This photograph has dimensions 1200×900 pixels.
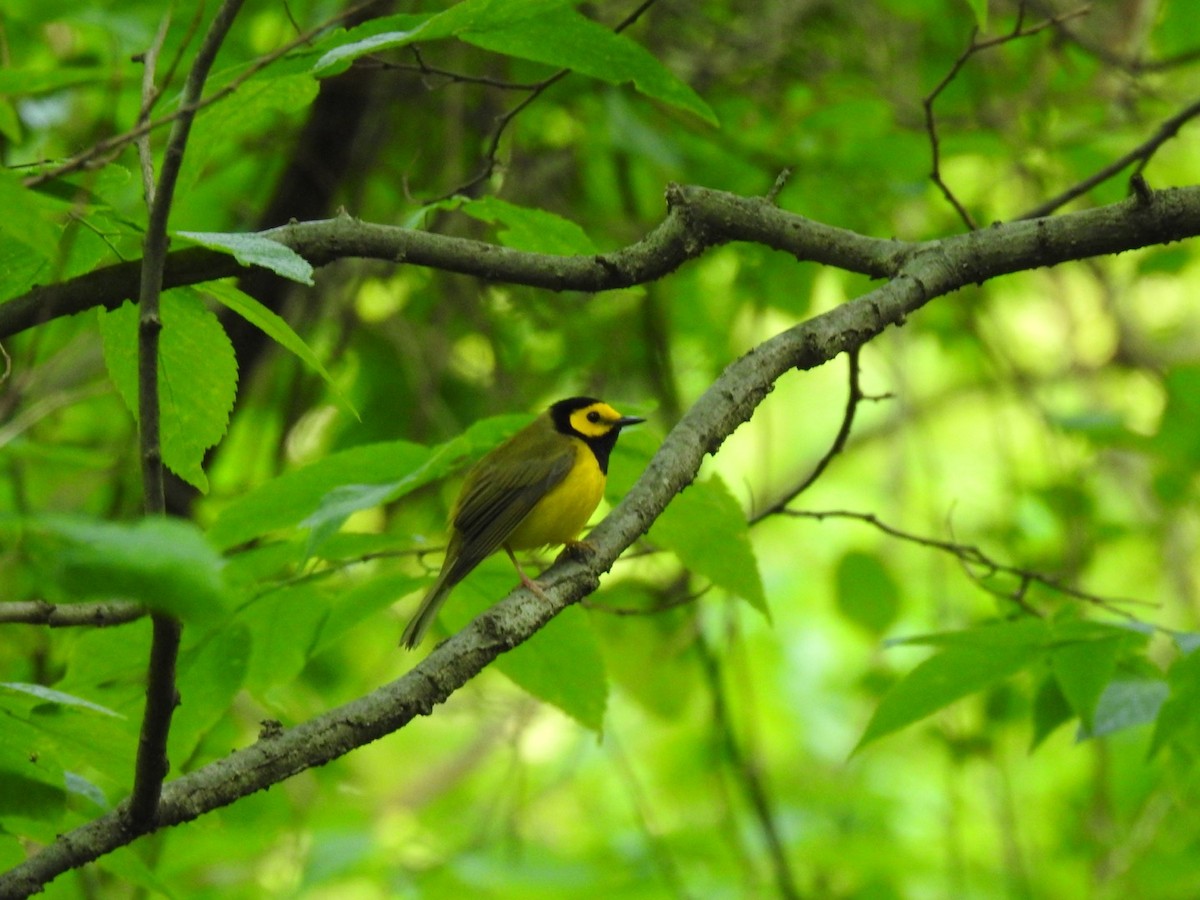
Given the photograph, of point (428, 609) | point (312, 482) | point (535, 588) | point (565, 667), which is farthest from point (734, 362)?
point (428, 609)

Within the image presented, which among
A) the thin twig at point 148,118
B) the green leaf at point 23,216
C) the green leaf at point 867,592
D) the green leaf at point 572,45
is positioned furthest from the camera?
the green leaf at point 867,592

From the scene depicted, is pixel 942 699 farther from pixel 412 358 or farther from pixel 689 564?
pixel 412 358

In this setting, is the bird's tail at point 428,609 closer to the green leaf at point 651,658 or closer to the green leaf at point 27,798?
the green leaf at point 27,798

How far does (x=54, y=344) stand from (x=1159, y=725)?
465 centimetres

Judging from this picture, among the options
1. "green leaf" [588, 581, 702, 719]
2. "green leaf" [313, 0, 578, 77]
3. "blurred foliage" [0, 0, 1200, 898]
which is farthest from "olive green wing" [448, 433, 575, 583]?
"green leaf" [588, 581, 702, 719]

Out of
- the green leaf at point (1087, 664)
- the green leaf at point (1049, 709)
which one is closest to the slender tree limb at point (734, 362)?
the green leaf at point (1087, 664)

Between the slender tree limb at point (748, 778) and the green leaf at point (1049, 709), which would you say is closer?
the green leaf at point (1049, 709)

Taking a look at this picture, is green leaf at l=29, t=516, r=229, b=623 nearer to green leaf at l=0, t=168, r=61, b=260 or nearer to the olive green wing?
green leaf at l=0, t=168, r=61, b=260

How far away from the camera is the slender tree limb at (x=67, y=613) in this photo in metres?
2.06

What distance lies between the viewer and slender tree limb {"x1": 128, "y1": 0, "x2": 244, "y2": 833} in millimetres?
1433

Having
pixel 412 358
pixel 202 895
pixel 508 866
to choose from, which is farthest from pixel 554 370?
pixel 202 895

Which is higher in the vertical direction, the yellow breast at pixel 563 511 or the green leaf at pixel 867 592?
the green leaf at pixel 867 592

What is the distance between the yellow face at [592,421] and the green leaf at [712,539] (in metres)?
1.78

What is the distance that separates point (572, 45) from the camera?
2.22m
